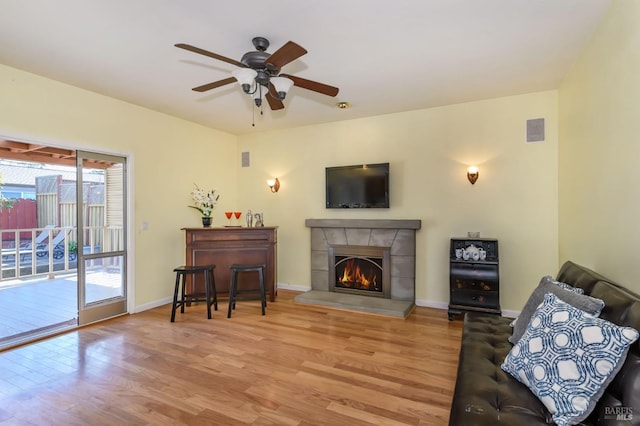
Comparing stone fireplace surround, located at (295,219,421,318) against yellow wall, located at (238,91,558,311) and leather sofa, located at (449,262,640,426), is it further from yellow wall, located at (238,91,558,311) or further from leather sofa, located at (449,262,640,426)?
leather sofa, located at (449,262,640,426)

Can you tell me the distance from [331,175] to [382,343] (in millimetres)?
2618

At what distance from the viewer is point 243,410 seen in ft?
7.09

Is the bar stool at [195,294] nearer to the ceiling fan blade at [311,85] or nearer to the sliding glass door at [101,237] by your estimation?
the sliding glass door at [101,237]

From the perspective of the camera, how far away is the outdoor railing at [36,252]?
5488 millimetres

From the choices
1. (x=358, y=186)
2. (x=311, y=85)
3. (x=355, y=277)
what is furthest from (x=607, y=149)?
(x=355, y=277)

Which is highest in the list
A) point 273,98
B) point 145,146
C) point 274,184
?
point 273,98

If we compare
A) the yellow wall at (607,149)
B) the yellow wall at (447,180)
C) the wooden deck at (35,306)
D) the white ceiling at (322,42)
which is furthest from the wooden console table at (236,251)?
the yellow wall at (607,149)

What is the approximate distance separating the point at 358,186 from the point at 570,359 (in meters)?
3.53

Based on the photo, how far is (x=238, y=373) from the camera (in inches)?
104

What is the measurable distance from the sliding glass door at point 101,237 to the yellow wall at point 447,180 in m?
2.39

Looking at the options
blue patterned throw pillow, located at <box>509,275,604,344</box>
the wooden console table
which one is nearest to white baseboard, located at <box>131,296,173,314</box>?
the wooden console table

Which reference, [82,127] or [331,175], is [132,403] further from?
[331,175]

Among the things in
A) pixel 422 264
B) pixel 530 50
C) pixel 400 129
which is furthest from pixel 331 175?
pixel 530 50

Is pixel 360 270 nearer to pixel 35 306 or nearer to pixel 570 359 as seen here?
pixel 570 359
